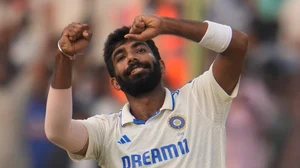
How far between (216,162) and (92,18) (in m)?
3.49

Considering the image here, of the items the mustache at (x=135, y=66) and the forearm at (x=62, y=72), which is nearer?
the forearm at (x=62, y=72)

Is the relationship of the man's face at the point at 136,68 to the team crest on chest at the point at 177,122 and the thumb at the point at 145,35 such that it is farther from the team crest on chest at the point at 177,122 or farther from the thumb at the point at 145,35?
the thumb at the point at 145,35

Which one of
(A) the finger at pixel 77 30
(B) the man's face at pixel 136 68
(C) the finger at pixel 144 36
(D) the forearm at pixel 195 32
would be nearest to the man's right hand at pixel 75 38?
(A) the finger at pixel 77 30

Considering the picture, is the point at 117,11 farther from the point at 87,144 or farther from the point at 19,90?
the point at 87,144

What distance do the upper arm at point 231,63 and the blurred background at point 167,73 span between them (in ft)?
8.47

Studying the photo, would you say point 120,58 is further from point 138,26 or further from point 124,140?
point 138,26

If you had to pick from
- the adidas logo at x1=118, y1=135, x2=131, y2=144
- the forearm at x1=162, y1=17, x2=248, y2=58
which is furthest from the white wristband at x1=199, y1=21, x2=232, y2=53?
the adidas logo at x1=118, y1=135, x2=131, y2=144

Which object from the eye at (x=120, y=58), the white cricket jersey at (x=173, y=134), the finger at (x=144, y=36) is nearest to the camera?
the finger at (x=144, y=36)

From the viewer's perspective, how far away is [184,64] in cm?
716

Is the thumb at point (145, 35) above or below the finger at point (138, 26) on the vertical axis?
below

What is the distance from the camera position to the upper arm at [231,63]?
411cm

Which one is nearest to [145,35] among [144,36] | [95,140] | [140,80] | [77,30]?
[144,36]

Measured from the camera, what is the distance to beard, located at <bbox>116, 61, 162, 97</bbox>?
14.1ft

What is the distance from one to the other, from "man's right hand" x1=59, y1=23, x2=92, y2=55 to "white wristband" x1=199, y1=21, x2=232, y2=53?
61 cm
